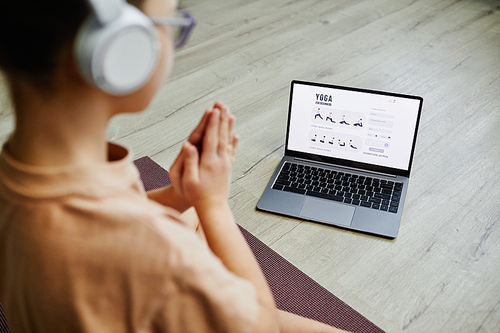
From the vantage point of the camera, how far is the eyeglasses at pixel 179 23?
19.3 inches

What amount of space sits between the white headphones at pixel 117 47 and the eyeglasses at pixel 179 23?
0.02 metres

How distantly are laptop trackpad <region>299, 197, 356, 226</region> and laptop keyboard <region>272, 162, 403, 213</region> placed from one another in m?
0.02

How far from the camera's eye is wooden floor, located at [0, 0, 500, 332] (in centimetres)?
104

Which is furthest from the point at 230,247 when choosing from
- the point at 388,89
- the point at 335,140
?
the point at 388,89

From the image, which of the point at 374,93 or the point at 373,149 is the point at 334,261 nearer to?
the point at 373,149

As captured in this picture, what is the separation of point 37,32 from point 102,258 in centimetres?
21

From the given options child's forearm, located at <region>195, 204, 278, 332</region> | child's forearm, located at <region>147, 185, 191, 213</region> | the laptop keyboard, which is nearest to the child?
child's forearm, located at <region>195, 204, 278, 332</region>

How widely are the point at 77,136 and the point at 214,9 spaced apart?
209cm

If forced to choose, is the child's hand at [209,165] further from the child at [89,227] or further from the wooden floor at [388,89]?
the wooden floor at [388,89]

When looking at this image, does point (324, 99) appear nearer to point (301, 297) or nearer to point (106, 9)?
point (301, 297)

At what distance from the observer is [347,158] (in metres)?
1.28

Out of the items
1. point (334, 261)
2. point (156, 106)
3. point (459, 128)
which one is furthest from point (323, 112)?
point (156, 106)

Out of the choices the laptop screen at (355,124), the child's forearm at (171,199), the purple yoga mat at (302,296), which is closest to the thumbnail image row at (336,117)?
the laptop screen at (355,124)

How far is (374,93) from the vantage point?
121 centimetres
